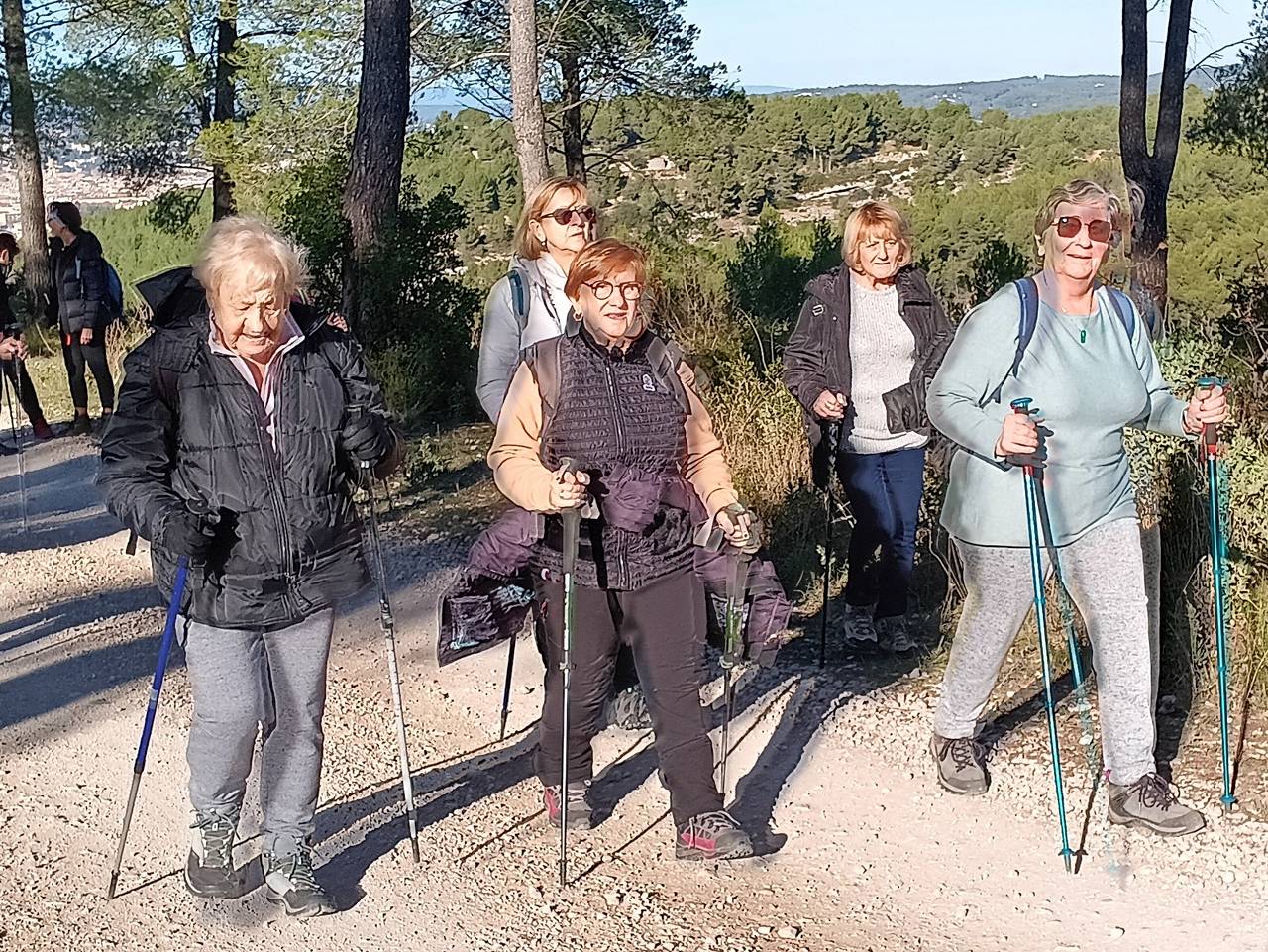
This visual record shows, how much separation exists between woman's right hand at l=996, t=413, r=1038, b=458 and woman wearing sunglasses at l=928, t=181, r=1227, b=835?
0.13 feet

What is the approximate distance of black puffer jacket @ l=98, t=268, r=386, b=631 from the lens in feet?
11.8

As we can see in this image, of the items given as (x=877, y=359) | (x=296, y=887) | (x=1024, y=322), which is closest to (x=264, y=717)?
(x=296, y=887)

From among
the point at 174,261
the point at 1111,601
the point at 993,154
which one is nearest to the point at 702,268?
the point at 1111,601

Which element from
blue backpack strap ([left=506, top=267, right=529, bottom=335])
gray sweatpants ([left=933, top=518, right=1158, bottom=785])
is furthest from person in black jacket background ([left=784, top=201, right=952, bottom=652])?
blue backpack strap ([left=506, top=267, right=529, bottom=335])

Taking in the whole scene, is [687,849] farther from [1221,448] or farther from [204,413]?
[1221,448]

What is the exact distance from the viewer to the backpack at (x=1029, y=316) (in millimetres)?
4069

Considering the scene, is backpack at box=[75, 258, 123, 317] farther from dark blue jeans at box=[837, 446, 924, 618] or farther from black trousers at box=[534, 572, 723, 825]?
black trousers at box=[534, 572, 723, 825]

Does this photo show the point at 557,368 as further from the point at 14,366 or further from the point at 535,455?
the point at 14,366

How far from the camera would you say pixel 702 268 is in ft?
42.8

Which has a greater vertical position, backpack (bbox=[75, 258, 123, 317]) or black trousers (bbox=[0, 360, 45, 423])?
backpack (bbox=[75, 258, 123, 317])

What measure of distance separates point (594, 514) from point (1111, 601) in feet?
5.03

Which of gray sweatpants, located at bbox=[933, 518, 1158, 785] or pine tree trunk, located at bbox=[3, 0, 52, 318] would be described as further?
pine tree trunk, located at bbox=[3, 0, 52, 318]

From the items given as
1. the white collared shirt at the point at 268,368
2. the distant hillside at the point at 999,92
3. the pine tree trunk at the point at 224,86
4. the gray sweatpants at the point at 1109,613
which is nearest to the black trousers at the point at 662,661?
the gray sweatpants at the point at 1109,613

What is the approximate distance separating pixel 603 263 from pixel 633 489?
0.64 meters
